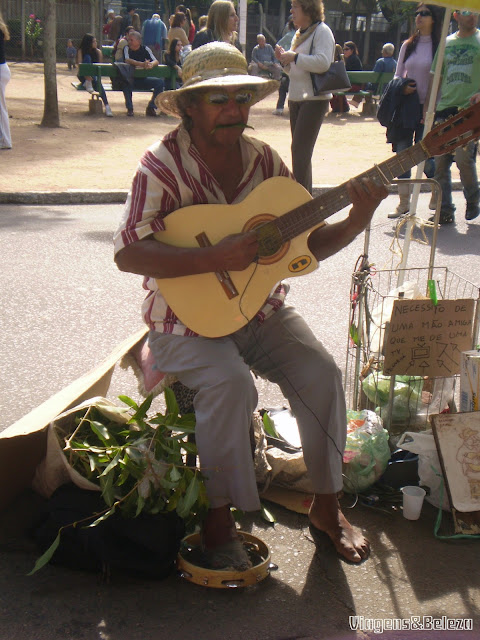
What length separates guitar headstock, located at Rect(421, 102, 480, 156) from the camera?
265 centimetres

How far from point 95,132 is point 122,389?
9.92 meters

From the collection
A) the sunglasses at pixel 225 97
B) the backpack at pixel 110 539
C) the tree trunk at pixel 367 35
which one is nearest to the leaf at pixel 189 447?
the backpack at pixel 110 539

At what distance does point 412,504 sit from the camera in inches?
114

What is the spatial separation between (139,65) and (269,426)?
14.2 metres

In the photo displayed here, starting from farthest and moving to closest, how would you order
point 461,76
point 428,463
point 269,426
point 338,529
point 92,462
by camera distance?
point 461,76 < point 269,426 < point 428,463 < point 338,529 < point 92,462

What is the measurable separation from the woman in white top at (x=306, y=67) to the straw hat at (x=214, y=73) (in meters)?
4.76

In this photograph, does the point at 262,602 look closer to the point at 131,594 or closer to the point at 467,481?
the point at 131,594

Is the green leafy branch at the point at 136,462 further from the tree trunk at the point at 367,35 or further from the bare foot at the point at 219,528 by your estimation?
the tree trunk at the point at 367,35

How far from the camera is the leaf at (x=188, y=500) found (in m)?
2.42

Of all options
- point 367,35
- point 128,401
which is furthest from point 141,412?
point 367,35

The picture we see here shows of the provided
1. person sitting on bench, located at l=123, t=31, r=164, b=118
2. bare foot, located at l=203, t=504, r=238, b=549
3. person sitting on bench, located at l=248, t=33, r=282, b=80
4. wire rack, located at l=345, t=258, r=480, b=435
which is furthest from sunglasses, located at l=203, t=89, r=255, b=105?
person sitting on bench, located at l=248, t=33, r=282, b=80

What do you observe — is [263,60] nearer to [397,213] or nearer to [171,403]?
[397,213]

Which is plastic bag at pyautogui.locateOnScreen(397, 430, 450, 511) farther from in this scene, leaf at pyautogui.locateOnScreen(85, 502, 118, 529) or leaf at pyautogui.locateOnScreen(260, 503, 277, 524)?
leaf at pyautogui.locateOnScreen(85, 502, 118, 529)

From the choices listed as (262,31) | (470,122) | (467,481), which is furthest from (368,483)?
(262,31)
